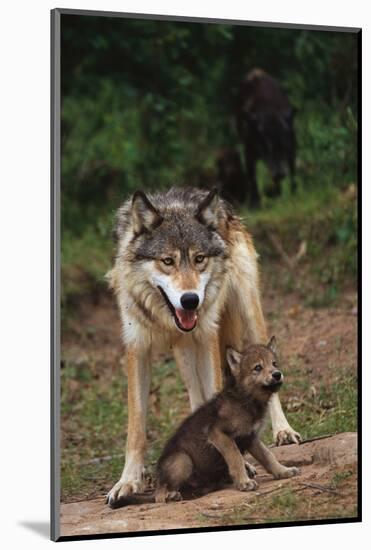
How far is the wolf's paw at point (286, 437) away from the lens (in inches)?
248

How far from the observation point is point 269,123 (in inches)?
360

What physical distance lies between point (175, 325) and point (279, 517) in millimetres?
1122

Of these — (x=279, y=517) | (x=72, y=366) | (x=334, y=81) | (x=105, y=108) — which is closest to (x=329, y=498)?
(x=279, y=517)

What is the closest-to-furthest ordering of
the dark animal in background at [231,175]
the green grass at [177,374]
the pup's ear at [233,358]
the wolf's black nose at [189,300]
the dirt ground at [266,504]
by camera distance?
the wolf's black nose at [189,300] → the dirt ground at [266,504] → the pup's ear at [233,358] → the green grass at [177,374] → the dark animal in background at [231,175]

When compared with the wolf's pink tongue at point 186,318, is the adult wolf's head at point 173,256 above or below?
above

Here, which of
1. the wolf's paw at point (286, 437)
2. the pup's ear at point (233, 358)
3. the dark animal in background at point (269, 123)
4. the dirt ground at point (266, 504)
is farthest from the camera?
the dark animal in background at point (269, 123)

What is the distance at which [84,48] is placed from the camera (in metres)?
8.23

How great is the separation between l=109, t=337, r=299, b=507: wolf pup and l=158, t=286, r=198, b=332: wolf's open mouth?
0.25 m

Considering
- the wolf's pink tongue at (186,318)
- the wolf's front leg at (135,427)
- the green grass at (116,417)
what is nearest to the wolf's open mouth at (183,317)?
the wolf's pink tongue at (186,318)

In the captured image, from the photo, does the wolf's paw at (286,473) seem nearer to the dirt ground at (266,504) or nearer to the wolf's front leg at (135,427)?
the dirt ground at (266,504)

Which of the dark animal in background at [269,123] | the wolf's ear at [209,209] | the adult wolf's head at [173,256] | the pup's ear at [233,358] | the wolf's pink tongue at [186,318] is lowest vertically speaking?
the pup's ear at [233,358]

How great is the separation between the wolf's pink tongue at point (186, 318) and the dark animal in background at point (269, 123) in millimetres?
3437

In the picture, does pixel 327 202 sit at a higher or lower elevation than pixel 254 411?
higher

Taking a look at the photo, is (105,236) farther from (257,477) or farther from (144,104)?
(257,477)
